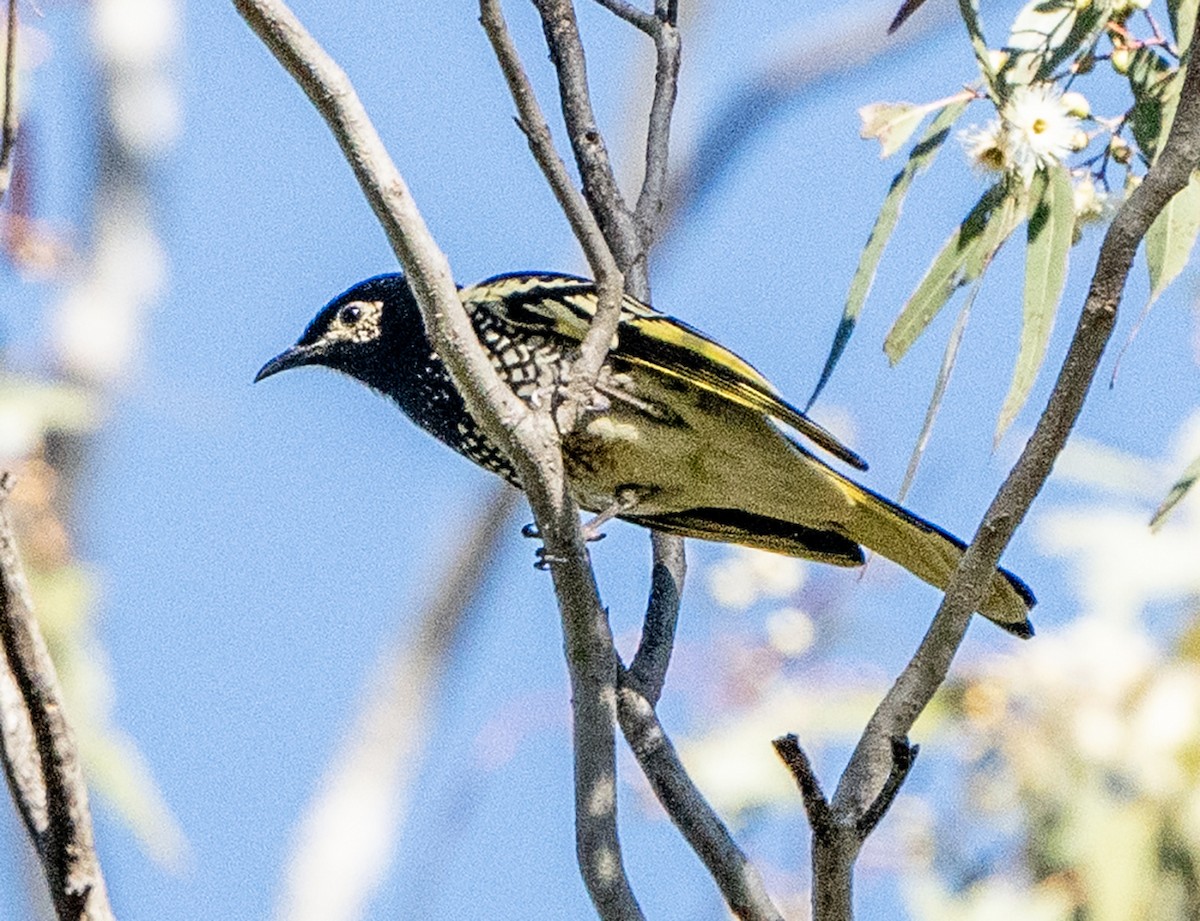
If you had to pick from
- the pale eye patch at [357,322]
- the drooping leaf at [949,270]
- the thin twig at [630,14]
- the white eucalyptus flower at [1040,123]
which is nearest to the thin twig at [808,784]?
the drooping leaf at [949,270]

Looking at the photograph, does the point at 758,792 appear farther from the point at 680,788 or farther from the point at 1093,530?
the point at 680,788

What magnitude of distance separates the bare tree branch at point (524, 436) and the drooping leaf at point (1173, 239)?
0.92m

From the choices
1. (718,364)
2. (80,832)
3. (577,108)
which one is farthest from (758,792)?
(80,832)

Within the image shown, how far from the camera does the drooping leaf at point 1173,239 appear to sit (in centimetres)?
261

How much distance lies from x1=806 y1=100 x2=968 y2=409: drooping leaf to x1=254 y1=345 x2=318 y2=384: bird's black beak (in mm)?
1508

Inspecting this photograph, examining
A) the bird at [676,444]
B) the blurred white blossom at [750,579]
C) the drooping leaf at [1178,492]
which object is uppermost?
the blurred white blossom at [750,579]

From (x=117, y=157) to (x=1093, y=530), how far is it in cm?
528

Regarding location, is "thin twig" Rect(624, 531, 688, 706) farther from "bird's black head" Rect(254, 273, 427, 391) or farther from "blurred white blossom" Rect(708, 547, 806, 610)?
"blurred white blossom" Rect(708, 547, 806, 610)

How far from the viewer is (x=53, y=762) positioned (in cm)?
202

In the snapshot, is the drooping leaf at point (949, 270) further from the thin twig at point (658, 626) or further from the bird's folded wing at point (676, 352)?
the thin twig at point (658, 626)

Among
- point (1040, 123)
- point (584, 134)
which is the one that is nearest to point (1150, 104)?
point (1040, 123)

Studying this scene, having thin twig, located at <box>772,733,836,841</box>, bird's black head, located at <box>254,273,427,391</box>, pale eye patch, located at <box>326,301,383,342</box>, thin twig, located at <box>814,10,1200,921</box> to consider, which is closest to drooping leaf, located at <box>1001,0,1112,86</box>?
thin twig, located at <box>814,10,1200,921</box>

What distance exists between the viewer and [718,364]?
3.19 meters

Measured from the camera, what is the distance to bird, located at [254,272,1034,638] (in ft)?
10.5
